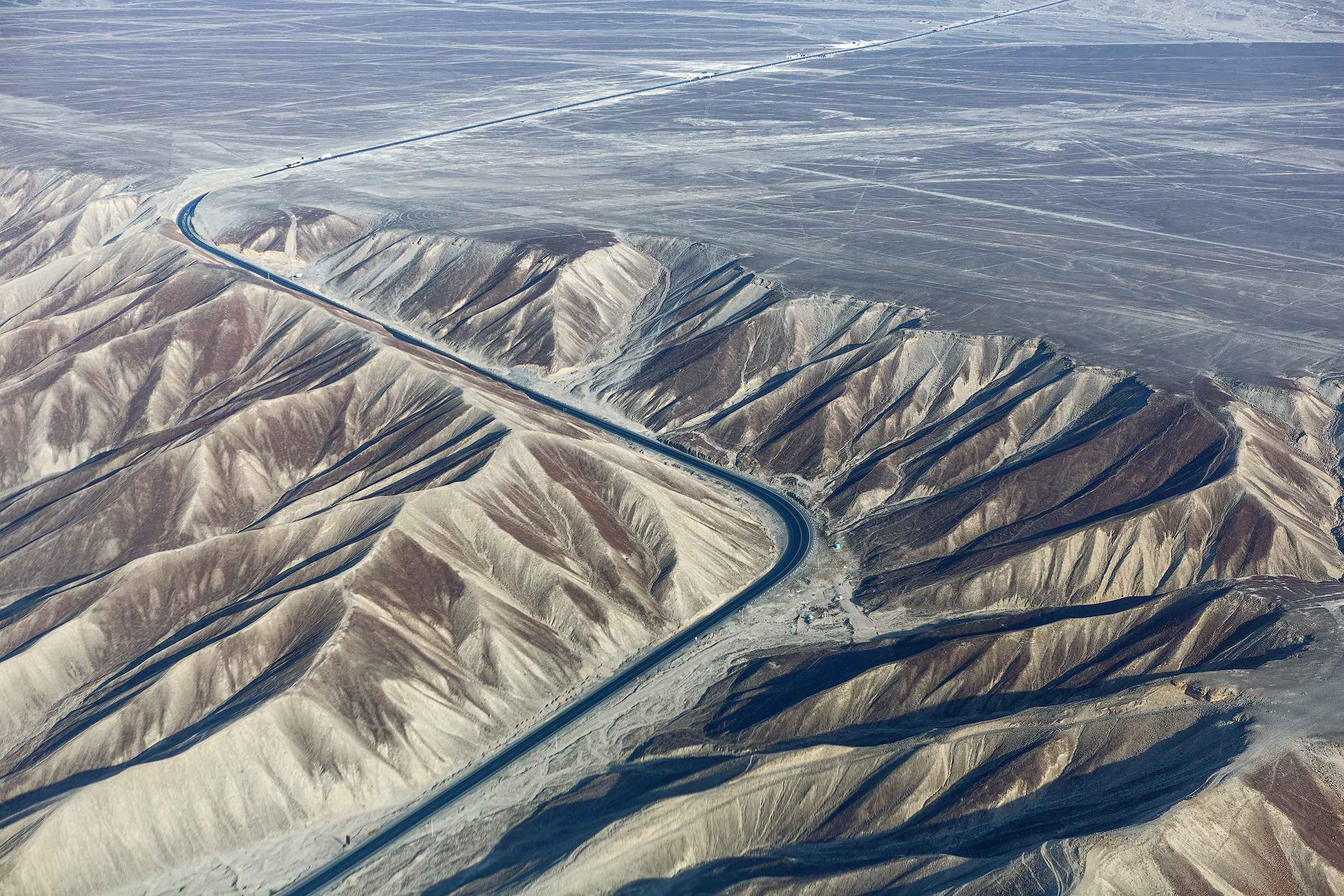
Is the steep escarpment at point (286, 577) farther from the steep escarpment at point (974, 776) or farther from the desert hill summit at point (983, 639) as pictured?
the steep escarpment at point (974, 776)

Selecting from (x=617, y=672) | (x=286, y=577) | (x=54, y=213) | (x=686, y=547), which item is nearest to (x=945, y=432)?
(x=686, y=547)

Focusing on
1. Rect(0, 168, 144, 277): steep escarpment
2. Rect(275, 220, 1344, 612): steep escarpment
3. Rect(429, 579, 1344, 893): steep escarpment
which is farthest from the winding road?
Rect(0, 168, 144, 277): steep escarpment

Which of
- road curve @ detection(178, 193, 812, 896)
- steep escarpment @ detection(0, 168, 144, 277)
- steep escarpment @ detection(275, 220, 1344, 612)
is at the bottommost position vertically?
road curve @ detection(178, 193, 812, 896)

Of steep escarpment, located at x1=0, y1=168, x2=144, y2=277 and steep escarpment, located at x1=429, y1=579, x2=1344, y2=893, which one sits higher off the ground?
steep escarpment, located at x1=0, y1=168, x2=144, y2=277

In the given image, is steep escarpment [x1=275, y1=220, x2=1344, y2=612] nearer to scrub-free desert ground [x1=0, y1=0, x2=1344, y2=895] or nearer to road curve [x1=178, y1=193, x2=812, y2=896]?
scrub-free desert ground [x1=0, y1=0, x2=1344, y2=895]

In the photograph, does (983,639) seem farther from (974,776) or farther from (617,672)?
(617,672)

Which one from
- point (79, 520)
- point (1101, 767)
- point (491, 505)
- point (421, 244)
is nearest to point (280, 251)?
point (421, 244)

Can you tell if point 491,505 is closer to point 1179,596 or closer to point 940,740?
point 940,740
